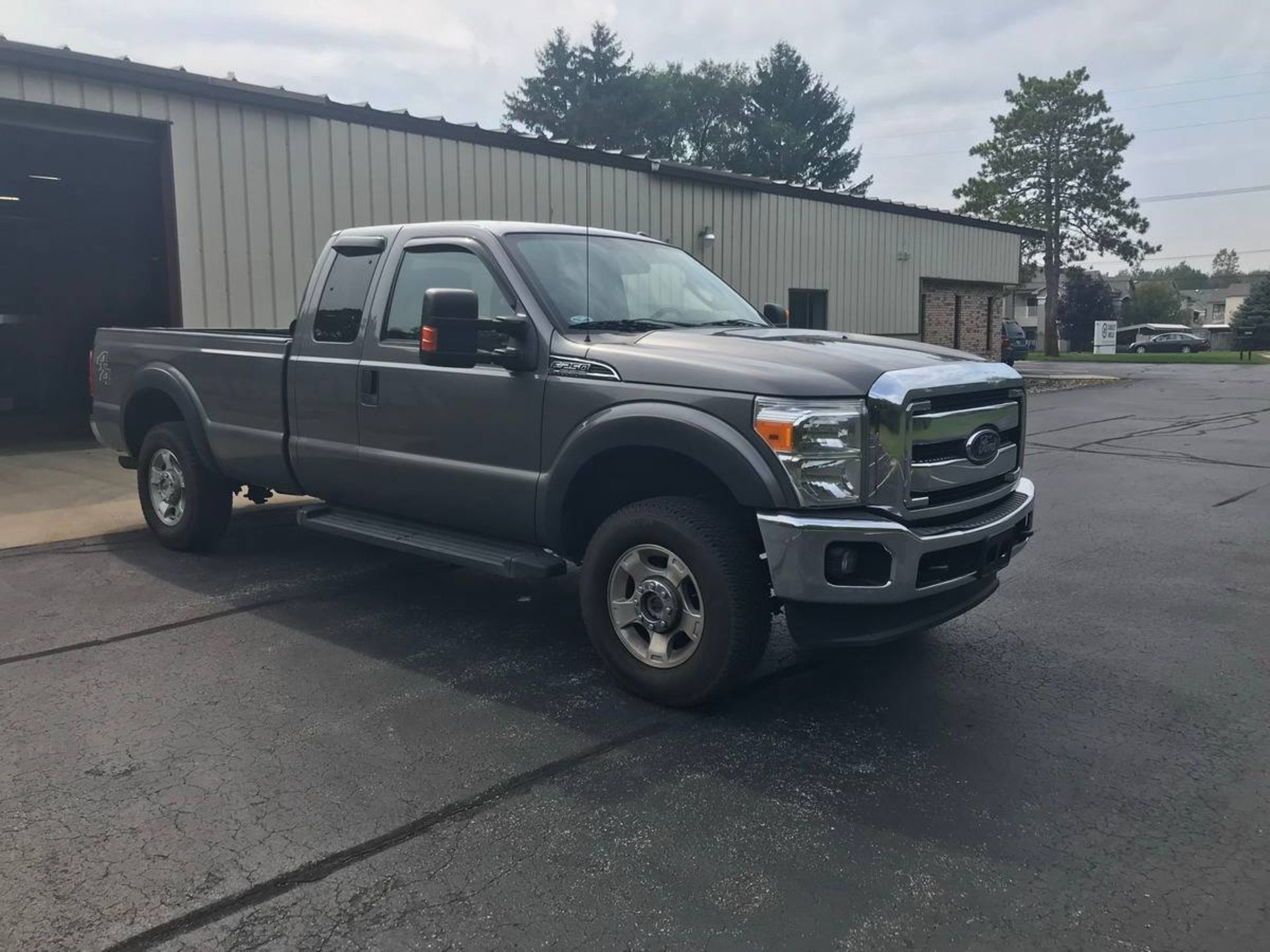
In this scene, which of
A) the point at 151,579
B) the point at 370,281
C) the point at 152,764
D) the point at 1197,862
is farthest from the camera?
the point at 151,579

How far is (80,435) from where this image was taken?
46.2 ft

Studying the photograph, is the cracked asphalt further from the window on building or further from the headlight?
the window on building

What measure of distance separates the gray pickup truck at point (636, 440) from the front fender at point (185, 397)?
0.21 meters

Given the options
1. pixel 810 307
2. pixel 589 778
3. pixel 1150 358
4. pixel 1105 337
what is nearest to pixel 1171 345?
pixel 1105 337

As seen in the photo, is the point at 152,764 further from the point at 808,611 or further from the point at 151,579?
the point at 151,579

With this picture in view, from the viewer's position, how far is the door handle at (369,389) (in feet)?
18.1

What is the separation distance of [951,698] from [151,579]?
4881 mm

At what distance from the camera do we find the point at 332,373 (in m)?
5.79

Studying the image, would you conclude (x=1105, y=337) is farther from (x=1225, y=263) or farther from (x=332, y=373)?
(x=1225, y=263)

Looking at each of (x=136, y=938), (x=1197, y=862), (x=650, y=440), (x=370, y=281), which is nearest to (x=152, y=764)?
(x=136, y=938)

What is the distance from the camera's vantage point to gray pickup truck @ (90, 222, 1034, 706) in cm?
401

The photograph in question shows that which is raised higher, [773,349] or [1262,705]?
[773,349]

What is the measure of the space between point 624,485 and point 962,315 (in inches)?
946

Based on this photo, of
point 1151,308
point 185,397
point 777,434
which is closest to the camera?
point 777,434
